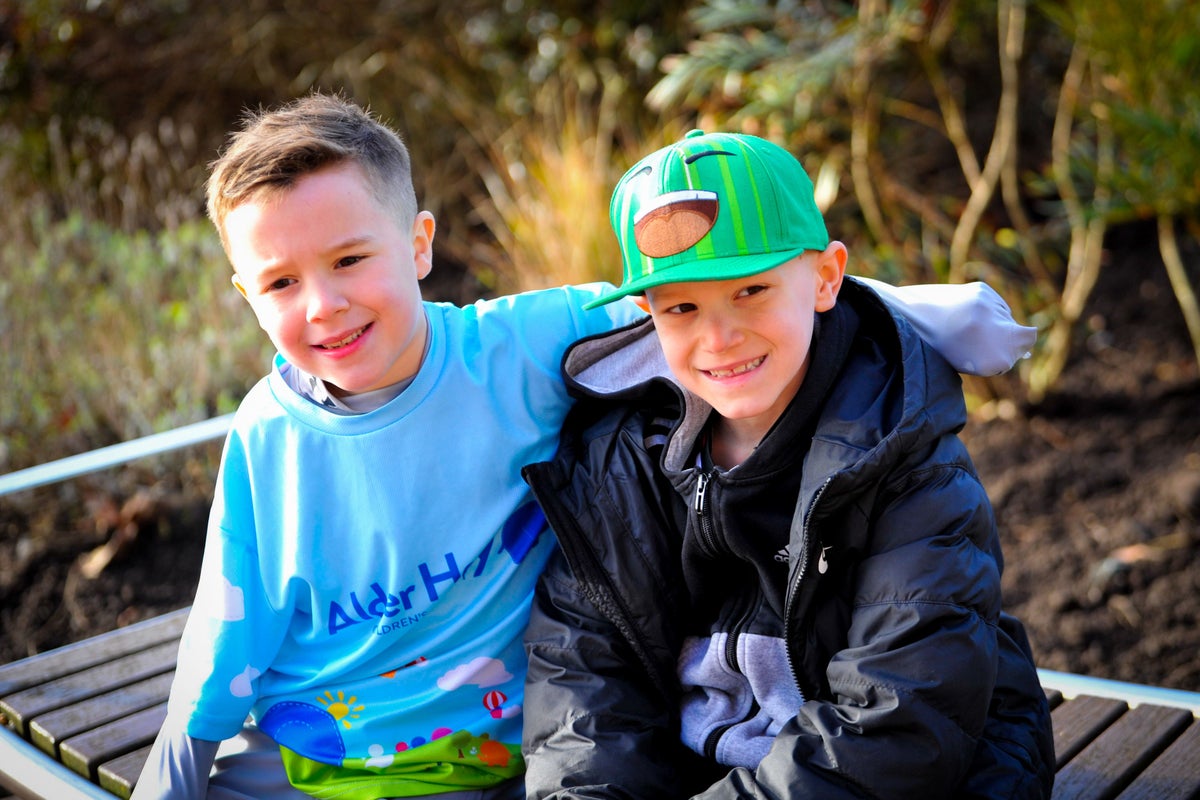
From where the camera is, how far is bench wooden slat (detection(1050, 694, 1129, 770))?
220cm

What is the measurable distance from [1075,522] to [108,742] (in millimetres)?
2856

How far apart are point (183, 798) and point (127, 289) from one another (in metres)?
4.09

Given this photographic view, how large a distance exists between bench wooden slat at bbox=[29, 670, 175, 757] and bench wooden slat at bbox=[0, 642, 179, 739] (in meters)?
0.03

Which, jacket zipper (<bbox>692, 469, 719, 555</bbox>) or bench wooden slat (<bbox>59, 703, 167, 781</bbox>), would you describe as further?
bench wooden slat (<bbox>59, 703, 167, 781</bbox>)

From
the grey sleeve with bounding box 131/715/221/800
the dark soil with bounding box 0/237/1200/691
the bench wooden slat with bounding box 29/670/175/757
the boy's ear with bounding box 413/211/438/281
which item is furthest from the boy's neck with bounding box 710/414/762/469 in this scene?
the dark soil with bounding box 0/237/1200/691

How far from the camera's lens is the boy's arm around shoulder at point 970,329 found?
1880mm

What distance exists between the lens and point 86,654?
9.74 ft

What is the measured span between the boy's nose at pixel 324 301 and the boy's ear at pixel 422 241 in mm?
228

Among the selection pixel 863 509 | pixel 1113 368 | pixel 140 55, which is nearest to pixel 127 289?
pixel 140 55

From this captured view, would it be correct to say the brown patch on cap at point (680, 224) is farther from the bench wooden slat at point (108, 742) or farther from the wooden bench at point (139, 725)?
the bench wooden slat at point (108, 742)

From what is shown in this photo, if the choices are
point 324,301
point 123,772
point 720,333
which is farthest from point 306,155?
point 123,772

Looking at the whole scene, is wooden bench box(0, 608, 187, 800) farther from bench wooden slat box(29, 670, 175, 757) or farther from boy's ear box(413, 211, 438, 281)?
boy's ear box(413, 211, 438, 281)

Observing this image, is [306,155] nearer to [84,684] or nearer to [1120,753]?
[84,684]

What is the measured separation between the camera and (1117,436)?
4.08m
